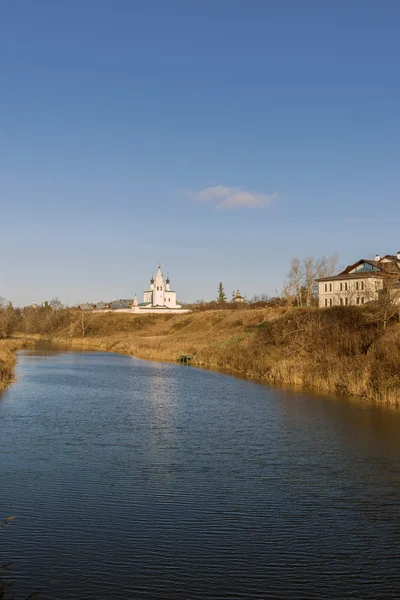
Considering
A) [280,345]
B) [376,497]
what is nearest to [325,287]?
[280,345]

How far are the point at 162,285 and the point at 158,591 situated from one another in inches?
7136

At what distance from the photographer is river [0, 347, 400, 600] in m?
12.3

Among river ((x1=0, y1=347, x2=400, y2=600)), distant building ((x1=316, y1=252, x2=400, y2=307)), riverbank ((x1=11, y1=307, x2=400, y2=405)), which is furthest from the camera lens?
distant building ((x1=316, y1=252, x2=400, y2=307))

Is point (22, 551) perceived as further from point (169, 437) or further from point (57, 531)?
point (169, 437)

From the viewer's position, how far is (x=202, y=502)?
55.9 ft

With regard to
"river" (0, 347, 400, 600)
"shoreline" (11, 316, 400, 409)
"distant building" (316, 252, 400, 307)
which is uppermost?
"distant building" (316, 252, 400, 307)

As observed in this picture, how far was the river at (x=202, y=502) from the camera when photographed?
12328 mm

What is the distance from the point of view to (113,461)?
70.8 ft

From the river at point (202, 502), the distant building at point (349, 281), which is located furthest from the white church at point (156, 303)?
the river at point (202, 502)

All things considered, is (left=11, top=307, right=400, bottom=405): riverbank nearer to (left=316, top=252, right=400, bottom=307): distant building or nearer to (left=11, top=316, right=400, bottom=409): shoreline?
(left=11, top=316, right=400, bottom=409): shoreline

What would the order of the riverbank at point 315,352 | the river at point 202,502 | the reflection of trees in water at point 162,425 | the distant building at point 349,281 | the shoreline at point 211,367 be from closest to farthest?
the river at point 202,502, the reflection of trees in water at point 162,425, the riverbank at point 315,352, the shoreline at point 211,367, the distant building at point 349,281

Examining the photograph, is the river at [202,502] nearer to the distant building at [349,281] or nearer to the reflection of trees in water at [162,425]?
the reflection of trees in water at [162,425]

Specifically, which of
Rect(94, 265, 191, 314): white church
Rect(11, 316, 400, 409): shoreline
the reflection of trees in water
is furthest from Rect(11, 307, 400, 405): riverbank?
Rect(94, 265, 191, 314): white church

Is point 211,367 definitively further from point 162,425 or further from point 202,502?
point 202,502
